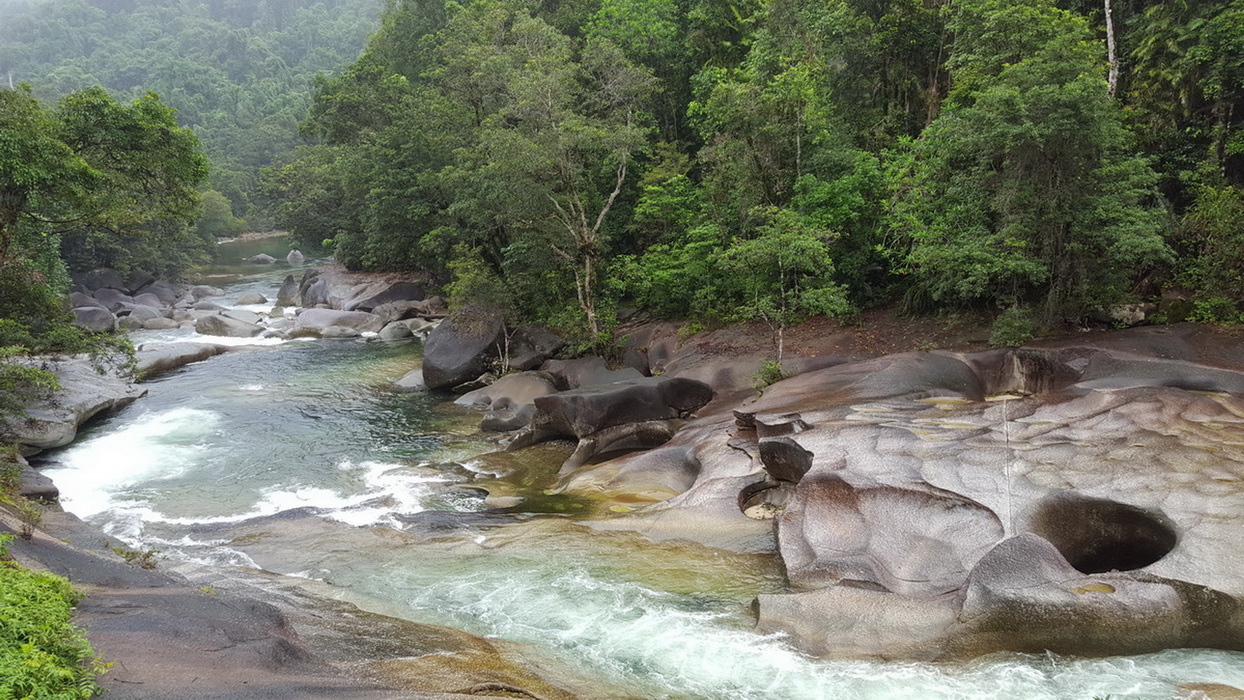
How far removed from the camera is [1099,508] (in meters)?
10.1

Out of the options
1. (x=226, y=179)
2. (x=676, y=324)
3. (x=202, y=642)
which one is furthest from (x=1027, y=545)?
(x=226, y=179)

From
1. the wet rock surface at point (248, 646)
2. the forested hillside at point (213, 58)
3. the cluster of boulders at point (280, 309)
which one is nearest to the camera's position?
the wet rock surface at point (248, 646)

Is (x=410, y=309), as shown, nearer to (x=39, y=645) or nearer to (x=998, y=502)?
(x=998, y=502)

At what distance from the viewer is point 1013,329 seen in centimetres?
1645

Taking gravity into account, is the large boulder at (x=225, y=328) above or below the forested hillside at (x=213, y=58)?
below

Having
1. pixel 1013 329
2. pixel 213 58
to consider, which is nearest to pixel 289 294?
pixel 1013 329

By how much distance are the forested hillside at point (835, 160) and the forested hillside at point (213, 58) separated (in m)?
59.0

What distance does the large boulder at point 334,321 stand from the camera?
37.3 metres

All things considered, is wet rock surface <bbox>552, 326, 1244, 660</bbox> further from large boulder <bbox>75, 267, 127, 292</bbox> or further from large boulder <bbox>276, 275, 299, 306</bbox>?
large boulder <bbox>75, 267, 127, 292</bbox>

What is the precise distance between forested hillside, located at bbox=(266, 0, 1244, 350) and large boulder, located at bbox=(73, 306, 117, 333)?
15.0m

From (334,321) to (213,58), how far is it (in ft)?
446

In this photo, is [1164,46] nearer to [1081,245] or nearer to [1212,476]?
[1081,245]

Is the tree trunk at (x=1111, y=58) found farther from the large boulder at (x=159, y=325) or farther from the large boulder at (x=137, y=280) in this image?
the large boulder at (x=137, y=280)

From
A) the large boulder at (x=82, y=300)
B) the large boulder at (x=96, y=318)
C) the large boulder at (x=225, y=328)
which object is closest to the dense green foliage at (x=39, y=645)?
the large boulder at (x=225, y=328)
